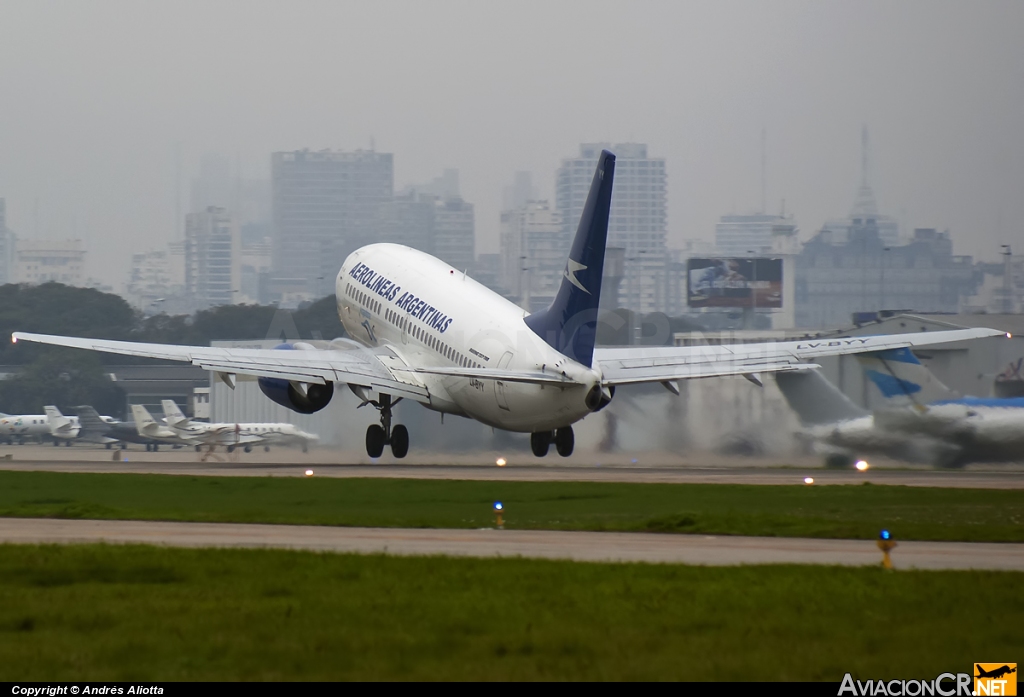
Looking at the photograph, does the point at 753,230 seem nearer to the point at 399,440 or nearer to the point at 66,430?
the point at 66,430

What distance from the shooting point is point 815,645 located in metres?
16.4

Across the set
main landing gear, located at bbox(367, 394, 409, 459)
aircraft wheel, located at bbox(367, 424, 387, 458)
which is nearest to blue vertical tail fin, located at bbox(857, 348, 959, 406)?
main landing gear, located at bbox(367, 394, 409, 459)

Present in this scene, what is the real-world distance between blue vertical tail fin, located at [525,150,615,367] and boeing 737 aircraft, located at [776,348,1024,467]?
42.5 feet

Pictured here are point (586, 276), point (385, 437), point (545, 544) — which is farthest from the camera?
point (385, 437)

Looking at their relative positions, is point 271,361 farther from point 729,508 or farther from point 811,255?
point 811,255

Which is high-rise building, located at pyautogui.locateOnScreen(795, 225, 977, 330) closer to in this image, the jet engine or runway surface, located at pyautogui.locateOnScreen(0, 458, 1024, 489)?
runway surface, located at pyautogui.locateOnScreen(0, 458, 1024, 489)

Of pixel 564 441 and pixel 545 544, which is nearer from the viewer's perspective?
pixel 545 544

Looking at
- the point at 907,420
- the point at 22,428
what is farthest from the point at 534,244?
the point at 907,420

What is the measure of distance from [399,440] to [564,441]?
242 inches

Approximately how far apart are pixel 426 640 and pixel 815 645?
446 cm

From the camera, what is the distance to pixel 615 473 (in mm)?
46938

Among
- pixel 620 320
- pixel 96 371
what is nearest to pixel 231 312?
pixel 96 371

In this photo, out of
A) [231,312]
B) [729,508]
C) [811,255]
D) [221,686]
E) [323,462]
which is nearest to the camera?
[221,686]

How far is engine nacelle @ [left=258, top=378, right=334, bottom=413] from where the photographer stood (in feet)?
169
